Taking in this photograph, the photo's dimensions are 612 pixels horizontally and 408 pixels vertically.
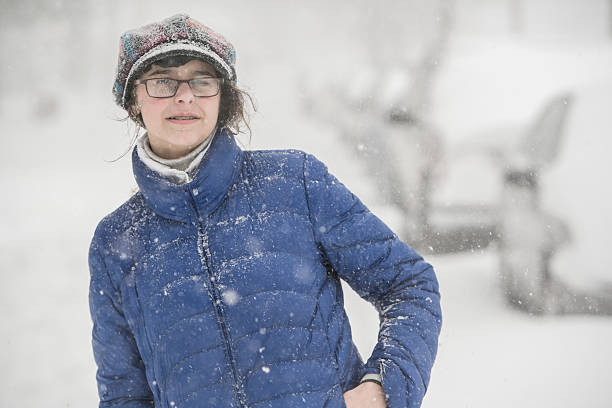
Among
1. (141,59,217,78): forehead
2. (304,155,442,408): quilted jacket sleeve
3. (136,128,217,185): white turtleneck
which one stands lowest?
(304,155,442,408): quilted jacket sleeve

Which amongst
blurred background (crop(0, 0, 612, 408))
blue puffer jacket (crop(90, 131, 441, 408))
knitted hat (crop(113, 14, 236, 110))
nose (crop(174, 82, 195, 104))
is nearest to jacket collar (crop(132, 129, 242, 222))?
blue puffer jacket (crop(90, 131, 441, 408))

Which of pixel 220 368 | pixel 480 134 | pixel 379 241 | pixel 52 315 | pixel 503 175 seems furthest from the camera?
pixel 52 315

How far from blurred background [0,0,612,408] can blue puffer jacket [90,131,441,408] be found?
54cm

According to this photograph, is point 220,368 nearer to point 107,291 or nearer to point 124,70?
point 107,291

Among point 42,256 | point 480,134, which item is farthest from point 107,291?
point 42,256

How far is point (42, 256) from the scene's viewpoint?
5332mm

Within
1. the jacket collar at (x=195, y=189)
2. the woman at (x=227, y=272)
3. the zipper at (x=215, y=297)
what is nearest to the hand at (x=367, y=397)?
the woman at (x=227, y=272)

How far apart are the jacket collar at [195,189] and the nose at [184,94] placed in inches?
5.9

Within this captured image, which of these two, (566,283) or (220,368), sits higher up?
(220,368)

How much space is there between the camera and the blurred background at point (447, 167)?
3.04 meters

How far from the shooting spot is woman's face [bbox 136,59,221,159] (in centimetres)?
142

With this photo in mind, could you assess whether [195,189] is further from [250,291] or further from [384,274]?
[384,274]

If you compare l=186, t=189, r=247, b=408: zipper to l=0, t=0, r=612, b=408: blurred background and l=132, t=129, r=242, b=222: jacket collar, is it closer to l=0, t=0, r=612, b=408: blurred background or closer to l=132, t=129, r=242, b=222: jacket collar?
l=132, t=129, r=242, b=222: jacket collar

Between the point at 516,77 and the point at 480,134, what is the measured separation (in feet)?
1.60
